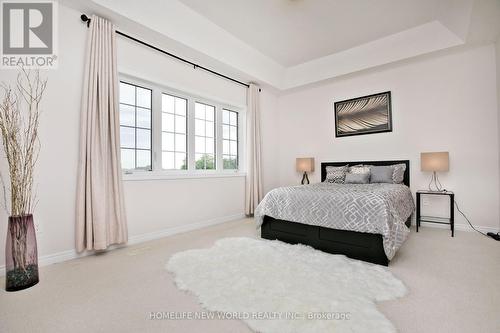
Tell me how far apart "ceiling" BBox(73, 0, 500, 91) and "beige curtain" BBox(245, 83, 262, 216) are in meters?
0.47

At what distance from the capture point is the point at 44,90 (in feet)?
7.61

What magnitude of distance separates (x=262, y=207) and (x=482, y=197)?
10.1 feet

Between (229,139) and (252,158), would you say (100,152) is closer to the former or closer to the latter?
(229,139)

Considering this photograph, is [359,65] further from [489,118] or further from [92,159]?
[92,159]

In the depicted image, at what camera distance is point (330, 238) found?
8.25ft

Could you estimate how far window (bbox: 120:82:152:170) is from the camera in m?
2.99

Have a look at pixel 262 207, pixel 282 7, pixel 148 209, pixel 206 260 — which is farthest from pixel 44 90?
pixel 282 7

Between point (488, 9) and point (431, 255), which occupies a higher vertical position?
point (488, 9)

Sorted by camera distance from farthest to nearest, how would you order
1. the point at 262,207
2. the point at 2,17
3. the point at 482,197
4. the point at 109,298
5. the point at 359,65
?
the point at 359,65, the point at 482,197, the point at 262,207, the point at 2,17, the point at 109,298

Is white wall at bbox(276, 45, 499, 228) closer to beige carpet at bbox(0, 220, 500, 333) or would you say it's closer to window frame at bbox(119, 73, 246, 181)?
beige carpet at bbox(0, 220, 500, 333)

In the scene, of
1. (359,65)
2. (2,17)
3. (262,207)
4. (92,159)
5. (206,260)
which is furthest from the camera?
(359,65)

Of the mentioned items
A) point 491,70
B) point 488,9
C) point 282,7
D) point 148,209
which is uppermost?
point 282,7
